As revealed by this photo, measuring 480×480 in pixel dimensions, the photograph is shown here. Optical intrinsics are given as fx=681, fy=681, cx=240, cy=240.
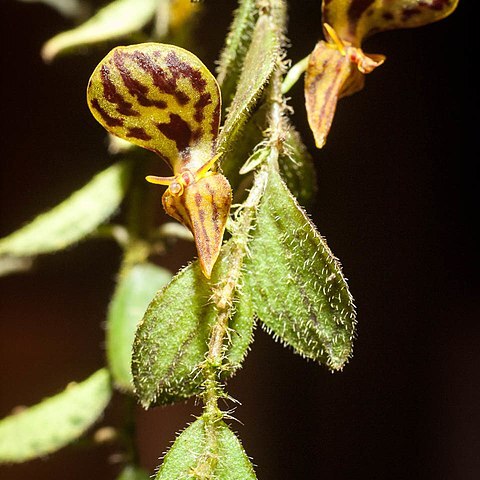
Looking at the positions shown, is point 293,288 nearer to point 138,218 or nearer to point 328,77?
point 328,77

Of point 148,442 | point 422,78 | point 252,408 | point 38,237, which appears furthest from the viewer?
point 252,408

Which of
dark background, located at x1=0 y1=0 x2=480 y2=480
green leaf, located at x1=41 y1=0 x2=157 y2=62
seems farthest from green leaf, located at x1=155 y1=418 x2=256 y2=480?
dark background, located at x1=0 y1=0 x2=480 y2=480

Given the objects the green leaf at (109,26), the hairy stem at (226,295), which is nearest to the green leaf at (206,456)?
the hairy stem at (226,295)

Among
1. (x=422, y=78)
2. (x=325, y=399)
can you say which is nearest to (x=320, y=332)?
(x=422, y=78)

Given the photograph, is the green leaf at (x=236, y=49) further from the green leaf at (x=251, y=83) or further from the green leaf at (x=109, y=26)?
the green leaf at (x=109, y=26)

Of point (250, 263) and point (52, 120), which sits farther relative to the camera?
point (52, 120)

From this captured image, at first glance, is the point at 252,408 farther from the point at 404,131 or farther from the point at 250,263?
the point at 250,263
